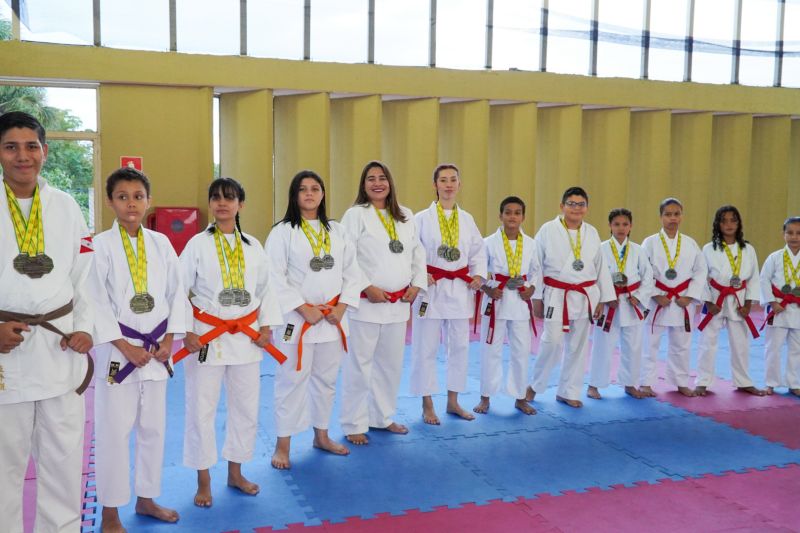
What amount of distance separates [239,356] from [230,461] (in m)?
0.59

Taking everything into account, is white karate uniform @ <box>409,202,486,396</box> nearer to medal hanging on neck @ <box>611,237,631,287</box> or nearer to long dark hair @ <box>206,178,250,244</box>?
medal hanging on neck @ <box>611,237,631,287</box>

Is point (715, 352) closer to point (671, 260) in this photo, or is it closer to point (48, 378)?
point (671, 260)

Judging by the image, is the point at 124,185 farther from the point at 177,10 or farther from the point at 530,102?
the point at 530,102

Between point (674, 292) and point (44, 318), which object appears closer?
point (44, 318)

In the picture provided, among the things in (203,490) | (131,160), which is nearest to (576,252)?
(203,490)

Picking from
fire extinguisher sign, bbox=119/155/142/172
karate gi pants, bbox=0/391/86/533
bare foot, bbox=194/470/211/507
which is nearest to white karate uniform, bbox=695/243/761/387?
bare foot, bbox=194/470/211/507

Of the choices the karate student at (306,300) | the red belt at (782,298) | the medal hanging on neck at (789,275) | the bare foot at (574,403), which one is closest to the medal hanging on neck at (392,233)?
the karate student at (306,300)

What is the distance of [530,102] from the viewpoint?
1051 cm

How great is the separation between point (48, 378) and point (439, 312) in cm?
285

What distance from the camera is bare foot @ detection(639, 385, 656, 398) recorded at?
5.63 meters

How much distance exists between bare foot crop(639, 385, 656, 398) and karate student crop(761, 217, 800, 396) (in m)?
1.01

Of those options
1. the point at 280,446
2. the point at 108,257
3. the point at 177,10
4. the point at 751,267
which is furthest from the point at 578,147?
the point at 108,257

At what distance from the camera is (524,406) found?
16.9 ft

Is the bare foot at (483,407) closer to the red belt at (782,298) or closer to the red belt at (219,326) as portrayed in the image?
the red belt at (219,326)
